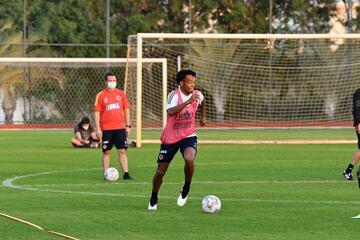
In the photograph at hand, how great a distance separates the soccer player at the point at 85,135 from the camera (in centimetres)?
3325

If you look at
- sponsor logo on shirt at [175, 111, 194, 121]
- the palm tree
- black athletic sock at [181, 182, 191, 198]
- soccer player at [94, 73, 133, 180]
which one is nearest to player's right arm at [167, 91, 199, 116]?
sponsor logo on shirt at [175, 111, 194, 121]

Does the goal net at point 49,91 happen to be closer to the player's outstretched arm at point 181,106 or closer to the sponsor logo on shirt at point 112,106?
the sponsor logo on shirt at point 112,106

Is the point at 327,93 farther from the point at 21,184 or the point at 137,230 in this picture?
the point at 137,230

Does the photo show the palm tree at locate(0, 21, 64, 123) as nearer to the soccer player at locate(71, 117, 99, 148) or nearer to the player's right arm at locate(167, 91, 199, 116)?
the soccer player at locate(71, 117, 99, 148)

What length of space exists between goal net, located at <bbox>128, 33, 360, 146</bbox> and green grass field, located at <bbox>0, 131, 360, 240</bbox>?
1199cm

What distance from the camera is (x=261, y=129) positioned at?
43094mm

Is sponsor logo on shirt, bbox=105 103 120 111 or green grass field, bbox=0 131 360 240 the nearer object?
green grass field, bbox=0 131 360 240

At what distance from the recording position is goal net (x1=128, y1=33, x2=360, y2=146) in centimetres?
4084

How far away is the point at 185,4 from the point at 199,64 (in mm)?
10643

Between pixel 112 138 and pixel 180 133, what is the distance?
588 centimetres

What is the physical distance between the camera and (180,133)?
15117 mm

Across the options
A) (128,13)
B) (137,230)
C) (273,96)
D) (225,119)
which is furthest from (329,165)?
(128,13)

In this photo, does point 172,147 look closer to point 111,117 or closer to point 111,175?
point 111,175

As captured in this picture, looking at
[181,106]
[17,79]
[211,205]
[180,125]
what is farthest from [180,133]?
[17,79]
